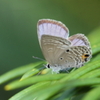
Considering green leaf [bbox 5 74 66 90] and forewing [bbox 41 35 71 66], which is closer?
green leaf [bbox 5 74 66 90]

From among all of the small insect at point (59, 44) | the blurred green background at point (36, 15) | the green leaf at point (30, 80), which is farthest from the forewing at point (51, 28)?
the green leaf at point (30, 80)

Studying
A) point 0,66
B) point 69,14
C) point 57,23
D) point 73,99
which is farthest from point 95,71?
point 0,66

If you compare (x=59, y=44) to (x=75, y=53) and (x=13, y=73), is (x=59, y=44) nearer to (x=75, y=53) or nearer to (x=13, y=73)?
(x=75, y=53)

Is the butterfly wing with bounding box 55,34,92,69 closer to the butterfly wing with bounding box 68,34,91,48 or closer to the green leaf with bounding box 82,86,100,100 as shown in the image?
the butterfly wing with bounding box 68,34,91,48

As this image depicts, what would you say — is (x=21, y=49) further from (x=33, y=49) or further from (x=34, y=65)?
(x=34, y=65)

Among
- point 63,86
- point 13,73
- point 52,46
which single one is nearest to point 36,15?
point 52,46

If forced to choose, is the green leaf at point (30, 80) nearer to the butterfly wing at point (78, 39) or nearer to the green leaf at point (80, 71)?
the green leaf at point (80, 71)

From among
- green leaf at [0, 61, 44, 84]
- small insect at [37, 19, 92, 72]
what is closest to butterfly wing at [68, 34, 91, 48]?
small insect at [37, 19, 92, 72]
